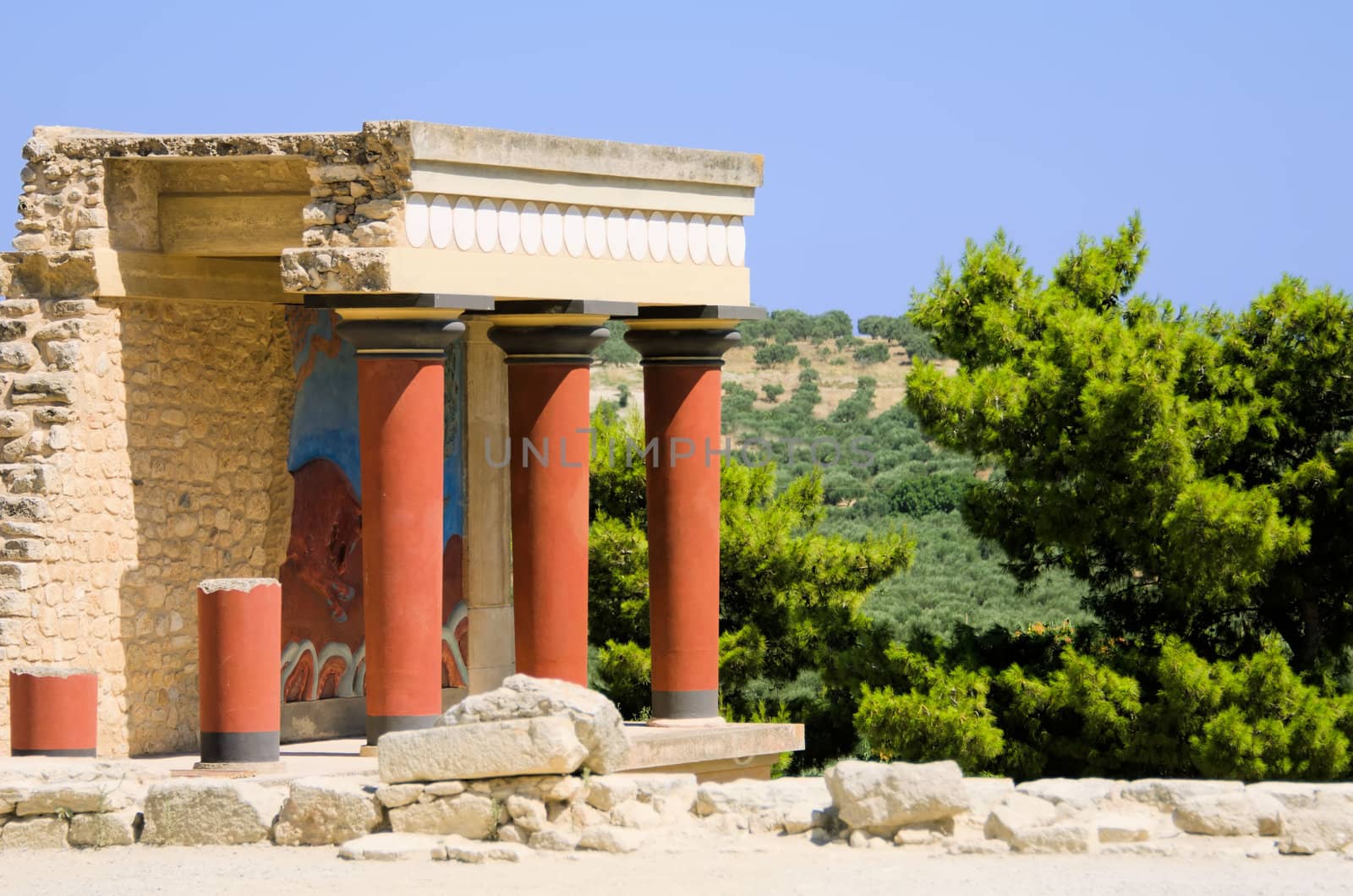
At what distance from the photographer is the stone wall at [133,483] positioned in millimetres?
12016

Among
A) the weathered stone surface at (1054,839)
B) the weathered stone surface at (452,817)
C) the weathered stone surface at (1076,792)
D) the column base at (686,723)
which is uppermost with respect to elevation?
the column base at (686,723)

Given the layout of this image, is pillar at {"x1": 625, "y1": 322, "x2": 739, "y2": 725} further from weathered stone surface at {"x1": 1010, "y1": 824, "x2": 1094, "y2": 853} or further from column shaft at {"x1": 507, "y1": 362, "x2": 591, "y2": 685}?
weathered stone surface at {"x1": 1010, "y1": 824, "x2": 1094, "y2": 853}

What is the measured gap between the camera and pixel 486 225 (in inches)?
479

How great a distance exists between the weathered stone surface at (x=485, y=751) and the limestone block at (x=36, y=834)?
1.71 m

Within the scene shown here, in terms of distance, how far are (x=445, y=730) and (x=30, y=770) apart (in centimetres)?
247

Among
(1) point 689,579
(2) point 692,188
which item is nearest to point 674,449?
(1) point 689,579

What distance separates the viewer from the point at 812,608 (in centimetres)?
1919

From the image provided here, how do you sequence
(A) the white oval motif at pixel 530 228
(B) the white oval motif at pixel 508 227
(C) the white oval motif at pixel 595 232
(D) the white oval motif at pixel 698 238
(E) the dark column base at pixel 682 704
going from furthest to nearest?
1. (E) the dark column base at pixel 682 704
2. (D) the white oval motif at pixel 698 238
3. (C) the white oval motif at pixel 595 232
4. (A) the white oval motif at pixel 530 228
5. (B) the white oval motif at pixel 508 227

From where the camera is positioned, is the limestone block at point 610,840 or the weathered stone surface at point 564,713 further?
the weathered stone surface at point 564,713

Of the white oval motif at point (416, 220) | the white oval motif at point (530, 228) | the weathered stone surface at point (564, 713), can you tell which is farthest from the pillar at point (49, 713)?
the white oval motif at point (530, 228)

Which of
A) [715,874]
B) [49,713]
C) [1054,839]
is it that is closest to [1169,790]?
[1054,839]

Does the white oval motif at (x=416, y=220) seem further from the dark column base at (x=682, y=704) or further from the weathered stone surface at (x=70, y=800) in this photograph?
the dark column base at (x=682, y=704)

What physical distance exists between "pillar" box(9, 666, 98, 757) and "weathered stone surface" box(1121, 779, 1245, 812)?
5820 millimetres

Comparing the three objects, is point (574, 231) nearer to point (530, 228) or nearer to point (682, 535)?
point (530, 228)
